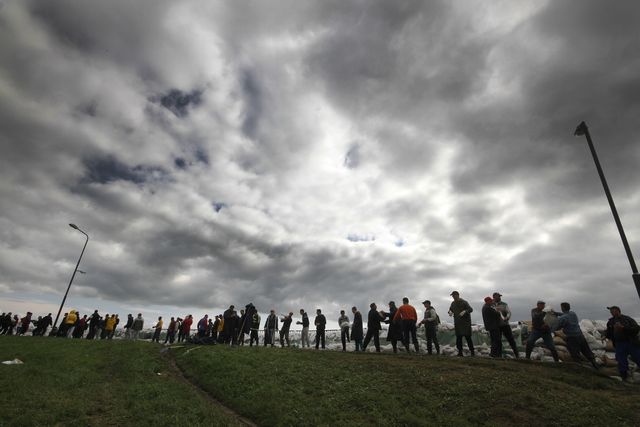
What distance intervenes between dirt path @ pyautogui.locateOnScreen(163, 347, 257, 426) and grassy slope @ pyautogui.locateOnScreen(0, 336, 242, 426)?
0.27 metres

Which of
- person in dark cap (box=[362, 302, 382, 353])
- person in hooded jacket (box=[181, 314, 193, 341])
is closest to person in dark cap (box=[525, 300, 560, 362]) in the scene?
person in dark cap (box=[362, 302, 382, 353])

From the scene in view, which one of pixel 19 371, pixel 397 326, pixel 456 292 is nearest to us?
pixel 19 371

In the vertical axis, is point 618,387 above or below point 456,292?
below

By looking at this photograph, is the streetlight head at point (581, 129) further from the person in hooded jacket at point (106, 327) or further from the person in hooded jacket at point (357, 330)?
the person in hooded jacket at point (106, 327)

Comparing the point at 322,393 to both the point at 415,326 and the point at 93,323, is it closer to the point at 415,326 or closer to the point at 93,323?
the point at 415,326

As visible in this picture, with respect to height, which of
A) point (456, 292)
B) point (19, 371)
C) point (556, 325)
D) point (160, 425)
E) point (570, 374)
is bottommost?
point (160, 425)

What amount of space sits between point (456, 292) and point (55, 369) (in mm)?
18215

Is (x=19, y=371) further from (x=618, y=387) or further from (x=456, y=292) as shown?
(x=618, y=387)

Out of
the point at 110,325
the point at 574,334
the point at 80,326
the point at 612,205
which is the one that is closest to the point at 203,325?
the point at 110,325

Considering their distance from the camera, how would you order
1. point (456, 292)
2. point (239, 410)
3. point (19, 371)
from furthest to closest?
point (456, 292)
point (19, 371)
point (239, 410)

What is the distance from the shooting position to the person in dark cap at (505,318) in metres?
15.1

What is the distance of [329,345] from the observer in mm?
30328

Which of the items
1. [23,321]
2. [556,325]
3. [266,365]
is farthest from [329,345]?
[23,321]

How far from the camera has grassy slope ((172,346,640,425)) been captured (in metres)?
8.91
